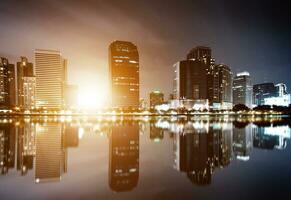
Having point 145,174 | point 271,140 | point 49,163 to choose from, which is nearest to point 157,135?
point 271,140

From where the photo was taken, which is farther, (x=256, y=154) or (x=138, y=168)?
(x=256, y=154)

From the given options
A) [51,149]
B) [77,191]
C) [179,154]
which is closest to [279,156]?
[179,154]

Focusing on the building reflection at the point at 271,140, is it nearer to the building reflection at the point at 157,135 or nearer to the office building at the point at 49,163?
the building reflection at the point at 157,135

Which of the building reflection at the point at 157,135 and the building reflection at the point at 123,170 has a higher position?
the building reflection at the point at 123,170

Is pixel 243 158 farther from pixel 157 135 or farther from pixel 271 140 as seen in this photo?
pixel 157 135

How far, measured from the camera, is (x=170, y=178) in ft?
43.1

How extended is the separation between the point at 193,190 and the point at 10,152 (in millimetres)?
15043

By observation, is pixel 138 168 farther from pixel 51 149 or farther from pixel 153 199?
pixel 51 149

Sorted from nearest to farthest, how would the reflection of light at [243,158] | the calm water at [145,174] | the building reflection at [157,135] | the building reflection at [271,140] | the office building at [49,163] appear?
the calm water at [145,174], the office building at [49,163], the reflection of light at [243,158], the building reflection at [271,140], the building reflection at [157,135]

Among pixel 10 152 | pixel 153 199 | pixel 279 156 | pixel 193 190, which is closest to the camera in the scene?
pixel 153 199

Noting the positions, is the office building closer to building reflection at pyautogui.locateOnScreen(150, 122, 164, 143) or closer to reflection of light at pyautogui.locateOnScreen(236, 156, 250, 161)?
building reflection at pyautogui.locateOnScreen(150, 122, 164, 143)

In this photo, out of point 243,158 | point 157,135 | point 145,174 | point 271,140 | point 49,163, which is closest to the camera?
point 145,174

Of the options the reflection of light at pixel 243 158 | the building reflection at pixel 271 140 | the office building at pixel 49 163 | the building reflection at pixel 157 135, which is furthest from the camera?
the building reflection at pixel 157 135

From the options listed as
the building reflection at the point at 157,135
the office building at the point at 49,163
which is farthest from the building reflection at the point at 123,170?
the building reflection at the point at 157,135
